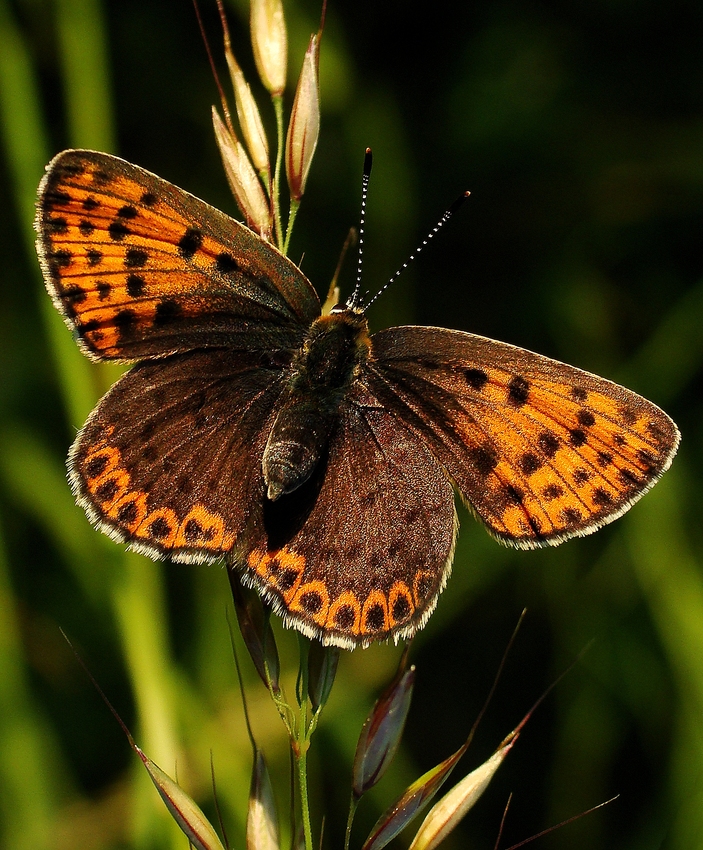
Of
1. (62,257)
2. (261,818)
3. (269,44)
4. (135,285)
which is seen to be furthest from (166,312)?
(261,818)

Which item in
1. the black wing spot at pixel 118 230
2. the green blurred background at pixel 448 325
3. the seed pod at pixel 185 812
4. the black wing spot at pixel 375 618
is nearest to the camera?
the seed pod at pixel 185 812

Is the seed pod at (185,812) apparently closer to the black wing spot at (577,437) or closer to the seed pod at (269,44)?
the black wing spot at (577,437)

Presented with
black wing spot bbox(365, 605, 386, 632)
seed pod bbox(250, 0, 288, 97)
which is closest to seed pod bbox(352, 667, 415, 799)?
black wing spot bbox(365, 605, 386, 632)

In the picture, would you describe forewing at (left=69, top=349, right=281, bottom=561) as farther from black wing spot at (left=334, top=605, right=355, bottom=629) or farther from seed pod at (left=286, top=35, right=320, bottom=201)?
seed pod at (left=286, top=35, right=320, bottom=201)

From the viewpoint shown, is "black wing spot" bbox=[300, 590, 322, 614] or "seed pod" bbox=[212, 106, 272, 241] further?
"seed pod" bbox=[212, 106, 272, 241]

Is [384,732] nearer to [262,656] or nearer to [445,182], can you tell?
[262,656]

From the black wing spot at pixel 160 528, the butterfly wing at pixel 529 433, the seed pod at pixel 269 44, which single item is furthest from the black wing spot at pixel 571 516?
the seed pod at pixel 269 44

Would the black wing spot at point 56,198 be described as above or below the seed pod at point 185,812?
above

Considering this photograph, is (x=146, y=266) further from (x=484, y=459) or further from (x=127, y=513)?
(x=484, y=459)
